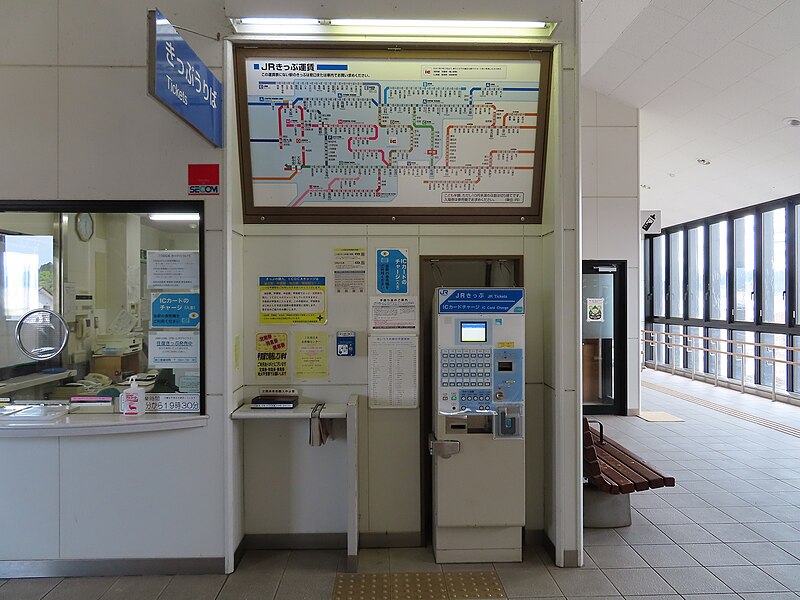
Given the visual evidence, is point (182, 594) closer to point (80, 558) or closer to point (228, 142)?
point (80, 558)

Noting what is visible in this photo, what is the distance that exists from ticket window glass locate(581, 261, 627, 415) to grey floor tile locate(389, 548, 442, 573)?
491 centimetres

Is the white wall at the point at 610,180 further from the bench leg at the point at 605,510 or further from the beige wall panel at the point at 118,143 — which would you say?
the beige wall panel at the point at 118,143

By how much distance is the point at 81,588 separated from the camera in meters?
2.78

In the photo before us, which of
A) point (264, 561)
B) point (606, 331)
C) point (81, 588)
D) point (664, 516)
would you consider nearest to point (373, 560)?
point (264, 561)

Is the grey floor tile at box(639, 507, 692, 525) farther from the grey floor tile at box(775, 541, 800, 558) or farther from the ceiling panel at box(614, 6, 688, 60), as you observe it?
the ceiling panel at box(614, 6, 688, 60)

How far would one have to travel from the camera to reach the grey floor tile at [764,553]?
3.07 metres

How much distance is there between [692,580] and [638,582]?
0.32 metres

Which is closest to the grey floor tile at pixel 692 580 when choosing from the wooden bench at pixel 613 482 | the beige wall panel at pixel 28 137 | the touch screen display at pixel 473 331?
the wooden bench at pixel 613 482

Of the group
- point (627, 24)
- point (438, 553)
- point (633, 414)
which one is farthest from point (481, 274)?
point (633, 414)

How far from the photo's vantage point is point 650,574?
2930 mm

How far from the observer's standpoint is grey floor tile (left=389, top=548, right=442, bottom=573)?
296cm

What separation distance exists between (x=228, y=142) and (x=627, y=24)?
4677 mm

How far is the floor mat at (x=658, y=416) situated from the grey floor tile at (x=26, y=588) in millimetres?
6670

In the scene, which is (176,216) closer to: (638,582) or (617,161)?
(638,582)
